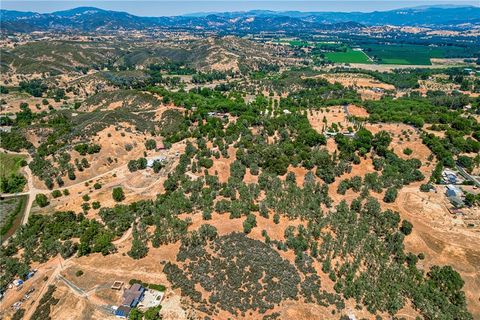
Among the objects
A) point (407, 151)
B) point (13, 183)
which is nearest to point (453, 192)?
point (407, 151)

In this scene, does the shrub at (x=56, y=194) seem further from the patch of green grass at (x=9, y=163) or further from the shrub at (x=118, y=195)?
the patch of green grass at (x=9, y=163)

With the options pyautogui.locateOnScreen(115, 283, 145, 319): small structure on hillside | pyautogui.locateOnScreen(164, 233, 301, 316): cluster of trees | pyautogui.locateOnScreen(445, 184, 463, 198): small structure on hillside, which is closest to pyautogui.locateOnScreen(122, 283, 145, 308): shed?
pyautogui.locateOnScreen(115, 283, 145, 319): small structure on hillside

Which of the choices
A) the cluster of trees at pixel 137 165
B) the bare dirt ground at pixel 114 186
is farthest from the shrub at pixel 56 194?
the cluster of trees at pixel 137 165

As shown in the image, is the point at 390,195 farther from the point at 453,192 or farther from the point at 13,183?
the point at 13,183

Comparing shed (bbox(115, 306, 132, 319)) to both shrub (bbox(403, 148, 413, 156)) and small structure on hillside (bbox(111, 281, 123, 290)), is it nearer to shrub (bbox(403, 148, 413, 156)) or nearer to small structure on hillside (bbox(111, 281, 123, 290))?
small structure on hillside (bbox(111, 281, 123, 290))

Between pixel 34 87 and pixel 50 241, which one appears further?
pixel 34 87

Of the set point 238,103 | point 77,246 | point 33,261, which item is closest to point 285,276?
point 77,246

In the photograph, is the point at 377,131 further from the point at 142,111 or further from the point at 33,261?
the point at 33,261

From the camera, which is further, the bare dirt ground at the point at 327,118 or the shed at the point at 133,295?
the bare dirt ground at the point at 327,118
